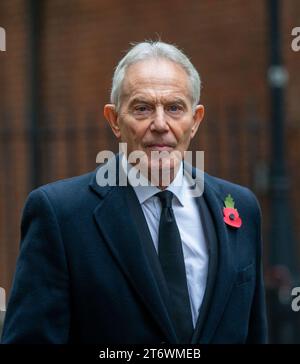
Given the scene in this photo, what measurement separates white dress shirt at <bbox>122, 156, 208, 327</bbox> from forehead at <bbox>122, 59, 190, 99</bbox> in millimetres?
257

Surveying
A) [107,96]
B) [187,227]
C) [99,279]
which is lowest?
[99,279]

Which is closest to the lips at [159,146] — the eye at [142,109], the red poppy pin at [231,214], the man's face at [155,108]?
the man's face at [155,108]

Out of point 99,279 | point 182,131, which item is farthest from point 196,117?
point 99,279

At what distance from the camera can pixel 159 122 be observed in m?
3.14

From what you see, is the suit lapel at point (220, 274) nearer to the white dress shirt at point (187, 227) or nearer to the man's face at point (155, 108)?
the white dress shirt at point (187, 227)

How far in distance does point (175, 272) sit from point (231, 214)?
0.36 m

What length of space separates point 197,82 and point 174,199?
41cm

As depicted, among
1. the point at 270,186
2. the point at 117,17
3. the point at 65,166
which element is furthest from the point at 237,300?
the point at 117,17

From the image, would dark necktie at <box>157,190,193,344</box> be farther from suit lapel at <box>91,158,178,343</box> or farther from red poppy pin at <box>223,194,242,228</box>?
red poppy pin at <box>223,194,242,228</box>

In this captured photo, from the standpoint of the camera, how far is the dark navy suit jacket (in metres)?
3.07

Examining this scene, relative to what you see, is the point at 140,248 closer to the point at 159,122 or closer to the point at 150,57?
the point at 159,122

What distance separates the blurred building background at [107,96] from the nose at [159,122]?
13.9ft

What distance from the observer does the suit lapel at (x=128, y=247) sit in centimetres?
307

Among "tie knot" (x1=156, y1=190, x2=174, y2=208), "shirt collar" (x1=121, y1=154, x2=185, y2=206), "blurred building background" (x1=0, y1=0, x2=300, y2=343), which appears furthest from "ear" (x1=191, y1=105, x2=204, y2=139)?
"blurred building background" (x1=0, y1=0, x2=300, y2=343)
